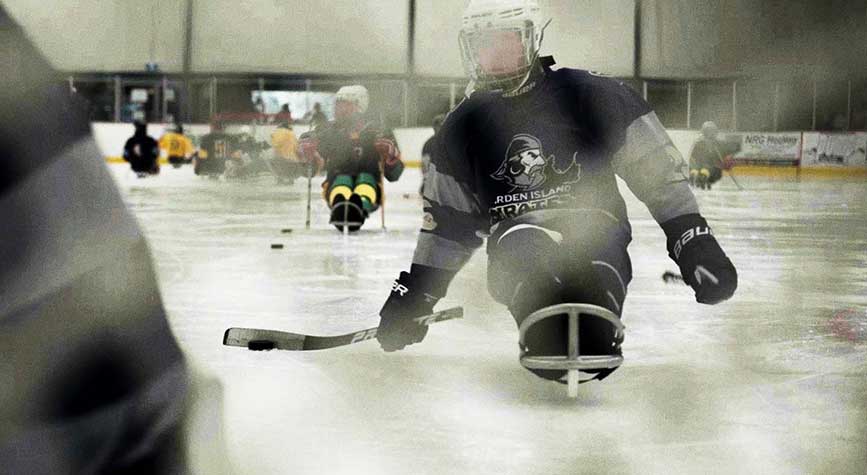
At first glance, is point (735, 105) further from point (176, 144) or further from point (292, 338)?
point (292, 338)

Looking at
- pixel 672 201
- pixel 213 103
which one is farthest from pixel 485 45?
pixel 213 103

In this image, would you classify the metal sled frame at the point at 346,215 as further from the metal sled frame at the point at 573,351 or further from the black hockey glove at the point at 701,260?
the metal sled frame at the point at 573,351

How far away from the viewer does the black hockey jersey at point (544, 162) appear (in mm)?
2582

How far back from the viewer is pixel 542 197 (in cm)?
264

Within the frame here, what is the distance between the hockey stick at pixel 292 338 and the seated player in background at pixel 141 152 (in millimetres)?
12837

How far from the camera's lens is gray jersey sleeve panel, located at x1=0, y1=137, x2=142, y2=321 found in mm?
390

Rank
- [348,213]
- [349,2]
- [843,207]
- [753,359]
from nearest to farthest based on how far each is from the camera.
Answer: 1. [753,359]
2. [348,213]
3. [843,207]
4. [349,2]

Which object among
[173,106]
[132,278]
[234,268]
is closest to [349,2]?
[173,106]

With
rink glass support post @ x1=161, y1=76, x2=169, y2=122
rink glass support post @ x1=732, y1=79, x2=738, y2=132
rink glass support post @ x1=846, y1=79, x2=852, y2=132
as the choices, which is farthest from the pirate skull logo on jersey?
rink glass support post @ x1=846, y1=79, x2=852, y2=132

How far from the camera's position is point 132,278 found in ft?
1.43

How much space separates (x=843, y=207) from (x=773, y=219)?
2094 millimetres

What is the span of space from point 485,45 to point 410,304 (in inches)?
23.7

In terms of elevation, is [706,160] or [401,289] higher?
[401,289]

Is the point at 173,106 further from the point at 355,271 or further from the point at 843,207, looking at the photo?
the point at 355,271
